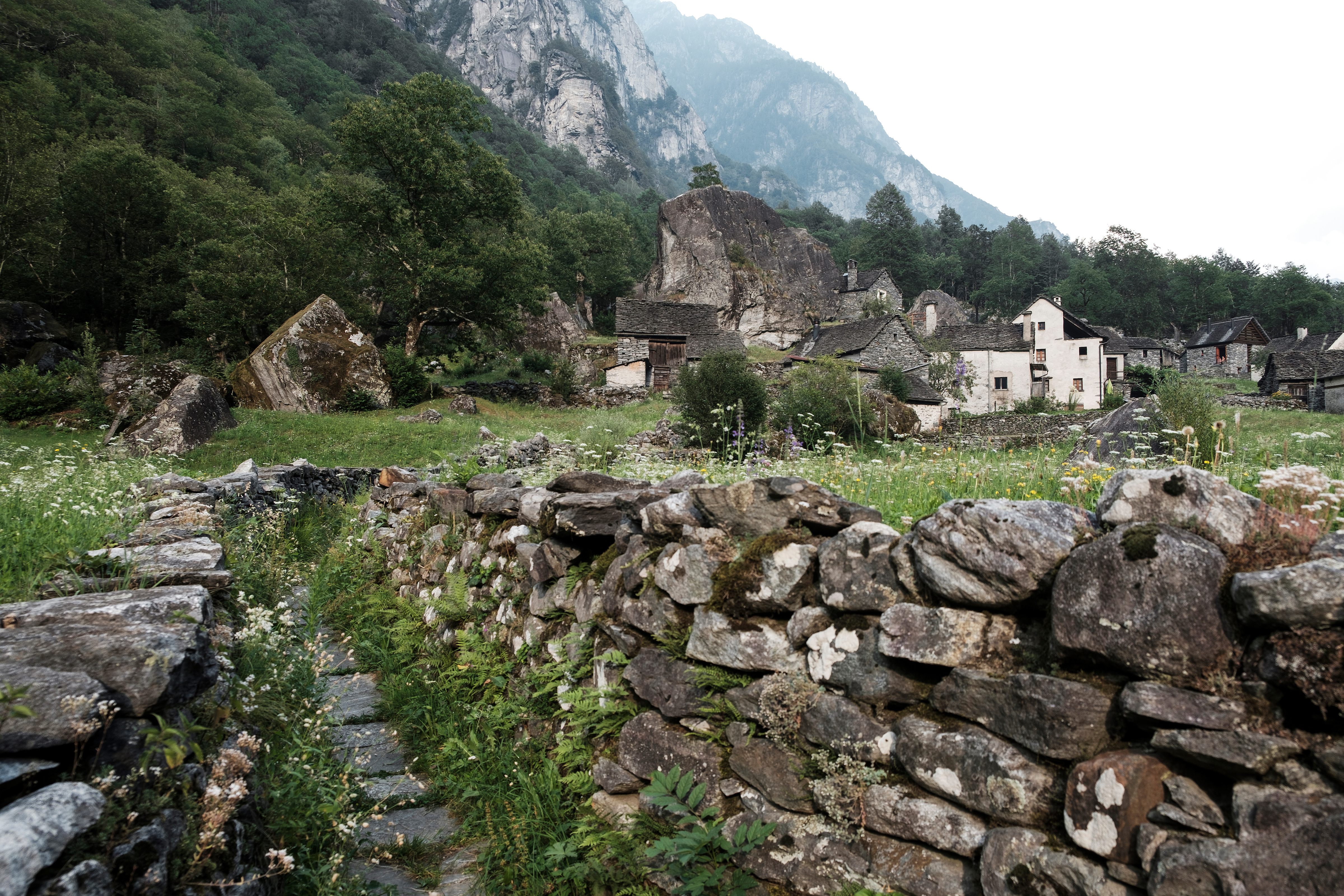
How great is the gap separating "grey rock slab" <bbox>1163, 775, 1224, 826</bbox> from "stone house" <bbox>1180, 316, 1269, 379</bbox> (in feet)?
240

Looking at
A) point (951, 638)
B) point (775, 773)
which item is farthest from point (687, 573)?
point (951, 638)

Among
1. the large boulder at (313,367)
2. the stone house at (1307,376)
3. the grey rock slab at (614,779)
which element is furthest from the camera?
the stone house at (1307,376)

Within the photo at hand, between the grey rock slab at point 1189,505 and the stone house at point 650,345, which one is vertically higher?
the stone house at point 650,345

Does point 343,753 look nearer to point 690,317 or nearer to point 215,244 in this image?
point 215,244

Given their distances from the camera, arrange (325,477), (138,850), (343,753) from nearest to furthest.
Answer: (138,850), (343,753), (325,477)

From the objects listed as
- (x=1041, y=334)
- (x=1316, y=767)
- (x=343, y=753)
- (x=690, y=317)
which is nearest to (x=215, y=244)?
(x=690, y=317)

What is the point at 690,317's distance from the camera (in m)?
43.6

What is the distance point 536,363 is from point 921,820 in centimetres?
3808

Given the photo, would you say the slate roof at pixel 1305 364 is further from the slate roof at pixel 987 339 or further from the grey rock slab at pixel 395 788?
the grey rock slab at pixel 395 788

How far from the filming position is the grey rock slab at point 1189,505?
1.88 metres

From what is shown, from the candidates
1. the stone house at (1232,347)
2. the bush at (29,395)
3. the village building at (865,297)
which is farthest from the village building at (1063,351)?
the bush at (29,395)

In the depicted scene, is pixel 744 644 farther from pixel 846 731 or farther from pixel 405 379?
pixel 405 379

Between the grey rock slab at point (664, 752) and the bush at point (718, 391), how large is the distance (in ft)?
33.1

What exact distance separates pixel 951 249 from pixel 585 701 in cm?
10539
